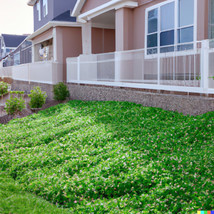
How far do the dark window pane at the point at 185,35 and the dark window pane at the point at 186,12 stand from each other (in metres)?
0.20

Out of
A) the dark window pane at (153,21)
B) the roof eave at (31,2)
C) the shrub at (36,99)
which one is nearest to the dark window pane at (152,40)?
the dark window pane at (153,21)

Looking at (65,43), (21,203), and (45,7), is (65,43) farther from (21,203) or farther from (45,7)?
(21,203)

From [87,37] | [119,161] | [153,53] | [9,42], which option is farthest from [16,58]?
[119,161]

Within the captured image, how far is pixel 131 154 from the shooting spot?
6.48 m

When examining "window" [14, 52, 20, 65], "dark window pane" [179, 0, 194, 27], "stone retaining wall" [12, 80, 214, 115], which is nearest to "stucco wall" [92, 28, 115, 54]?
"stone retaining wall" [12, 80, 214, 115]

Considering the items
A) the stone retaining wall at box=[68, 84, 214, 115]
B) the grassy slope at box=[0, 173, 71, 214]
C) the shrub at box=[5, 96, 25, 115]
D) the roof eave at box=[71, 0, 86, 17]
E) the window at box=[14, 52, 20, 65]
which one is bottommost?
the grassy slope at box=[0, 173, 71, 214]

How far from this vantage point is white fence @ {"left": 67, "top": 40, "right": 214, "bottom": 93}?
26.7ft

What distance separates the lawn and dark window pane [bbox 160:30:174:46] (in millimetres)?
3040

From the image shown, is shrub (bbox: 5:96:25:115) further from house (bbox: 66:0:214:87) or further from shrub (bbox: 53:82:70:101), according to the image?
house (bbox: 66:0:214:87)

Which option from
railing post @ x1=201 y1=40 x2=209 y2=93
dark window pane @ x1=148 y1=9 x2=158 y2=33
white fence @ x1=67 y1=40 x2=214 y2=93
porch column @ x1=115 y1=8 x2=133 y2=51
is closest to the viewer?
railing post @ x1=201 y1=40 x2=209 y2=93

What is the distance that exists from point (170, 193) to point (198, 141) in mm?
2242

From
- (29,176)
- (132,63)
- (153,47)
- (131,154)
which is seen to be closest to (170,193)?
(131,154)

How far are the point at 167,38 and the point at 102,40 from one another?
7358mm

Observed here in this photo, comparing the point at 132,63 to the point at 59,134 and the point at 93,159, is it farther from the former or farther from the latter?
the point at 93,159
